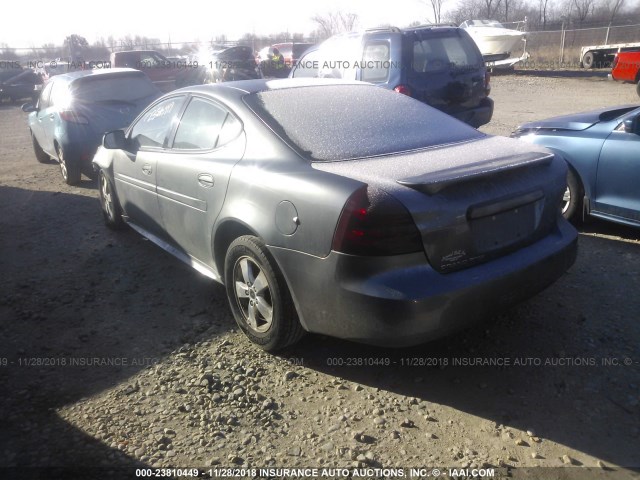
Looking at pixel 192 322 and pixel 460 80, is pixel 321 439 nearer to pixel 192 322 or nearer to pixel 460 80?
pixel 192 322

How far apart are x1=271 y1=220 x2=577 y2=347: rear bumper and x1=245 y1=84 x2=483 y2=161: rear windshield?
2.40 feet

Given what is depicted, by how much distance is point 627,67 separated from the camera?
1572 centimetres

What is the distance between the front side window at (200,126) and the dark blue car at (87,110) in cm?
426

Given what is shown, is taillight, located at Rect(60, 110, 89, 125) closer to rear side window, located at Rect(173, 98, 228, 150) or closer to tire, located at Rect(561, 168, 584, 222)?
rear side window, located at Rect(173, 98, 228, 150)

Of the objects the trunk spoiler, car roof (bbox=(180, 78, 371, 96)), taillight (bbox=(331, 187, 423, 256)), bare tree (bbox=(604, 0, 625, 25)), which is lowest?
taillight (bbox=(331, 187, 423, 256))

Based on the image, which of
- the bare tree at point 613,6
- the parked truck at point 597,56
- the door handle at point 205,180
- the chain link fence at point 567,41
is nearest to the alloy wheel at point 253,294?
the door handle at point 205,180

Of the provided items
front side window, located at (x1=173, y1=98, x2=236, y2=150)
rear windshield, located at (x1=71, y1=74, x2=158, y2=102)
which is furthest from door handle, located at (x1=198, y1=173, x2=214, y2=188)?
rear windshield, located at (x1=71, y1=74, x2=158, y2=102)

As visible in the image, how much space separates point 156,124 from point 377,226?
8.81 ft

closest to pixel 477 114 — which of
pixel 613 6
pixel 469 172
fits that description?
pixel 469 172

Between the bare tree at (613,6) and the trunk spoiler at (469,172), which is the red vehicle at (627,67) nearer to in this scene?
the trunk spoiler at (469,172)

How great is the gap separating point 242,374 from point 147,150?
2163mm

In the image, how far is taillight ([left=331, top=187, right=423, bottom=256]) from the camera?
8.66ft

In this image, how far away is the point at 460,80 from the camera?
25.2 ft

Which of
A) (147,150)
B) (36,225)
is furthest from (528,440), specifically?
(36,225)
